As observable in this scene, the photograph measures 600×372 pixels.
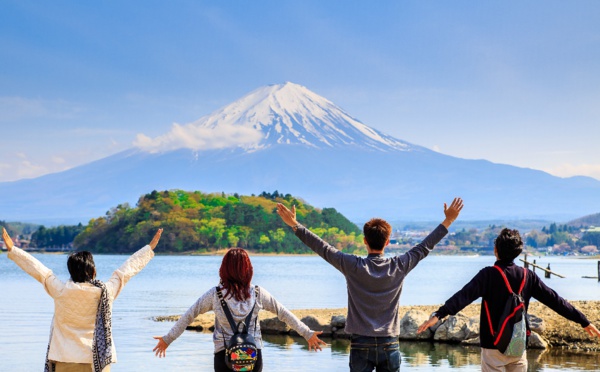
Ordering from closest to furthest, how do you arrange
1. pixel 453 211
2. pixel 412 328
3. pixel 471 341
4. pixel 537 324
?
pixel 453 211 → pixel 537 324 → pixel 471 341 → pixel 412 328

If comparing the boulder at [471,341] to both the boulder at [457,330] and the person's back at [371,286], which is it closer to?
the boulder at [457,330]

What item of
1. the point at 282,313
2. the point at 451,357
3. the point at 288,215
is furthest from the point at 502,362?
the point at 451,357

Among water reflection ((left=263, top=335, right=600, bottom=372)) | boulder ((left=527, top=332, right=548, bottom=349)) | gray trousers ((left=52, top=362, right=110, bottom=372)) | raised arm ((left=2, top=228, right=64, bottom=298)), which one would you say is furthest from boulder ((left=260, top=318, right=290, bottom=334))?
raised arm ((left=2, top=228, right=64, bottom=298))

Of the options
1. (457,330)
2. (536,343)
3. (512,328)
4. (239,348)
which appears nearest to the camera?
(239,348)

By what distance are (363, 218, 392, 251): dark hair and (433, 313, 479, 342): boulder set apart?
12.8 metres

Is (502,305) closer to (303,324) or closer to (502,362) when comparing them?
(502,362)

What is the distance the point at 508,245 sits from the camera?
6953 millimetres

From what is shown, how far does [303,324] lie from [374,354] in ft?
1.77

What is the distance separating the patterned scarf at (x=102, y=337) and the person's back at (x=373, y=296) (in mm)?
1424

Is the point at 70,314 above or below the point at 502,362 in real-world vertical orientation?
above

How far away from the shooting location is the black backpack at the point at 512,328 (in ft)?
22.6

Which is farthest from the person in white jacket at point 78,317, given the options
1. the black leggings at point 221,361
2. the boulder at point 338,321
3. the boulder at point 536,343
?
the boulder at point 338,321

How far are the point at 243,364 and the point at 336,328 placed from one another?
14.0 metres

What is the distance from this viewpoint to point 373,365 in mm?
6863
